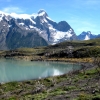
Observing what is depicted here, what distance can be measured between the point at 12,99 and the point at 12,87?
62.1 feet

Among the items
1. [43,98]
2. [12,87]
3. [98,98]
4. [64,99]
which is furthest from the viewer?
[12,87]

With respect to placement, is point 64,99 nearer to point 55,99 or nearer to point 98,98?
point 55,99

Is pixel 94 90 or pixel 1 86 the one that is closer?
pixel 94 90

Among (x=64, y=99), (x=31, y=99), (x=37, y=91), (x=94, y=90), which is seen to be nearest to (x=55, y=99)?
(x=64, y=99)

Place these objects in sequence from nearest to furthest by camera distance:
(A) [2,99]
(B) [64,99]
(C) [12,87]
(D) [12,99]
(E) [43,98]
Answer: (B) [64,99]
(E) [43,98]
(D) [12,99]
(A) [2,99]
(C) [12,87]

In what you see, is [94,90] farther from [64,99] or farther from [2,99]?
[2,99]

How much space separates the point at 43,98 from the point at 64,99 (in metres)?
3.73

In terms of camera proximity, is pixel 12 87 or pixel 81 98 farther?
pixel 12 87

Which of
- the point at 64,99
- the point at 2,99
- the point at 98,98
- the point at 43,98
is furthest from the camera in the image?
the point at 2,99

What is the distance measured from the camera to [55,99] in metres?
33.8

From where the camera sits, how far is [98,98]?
30.1 metres

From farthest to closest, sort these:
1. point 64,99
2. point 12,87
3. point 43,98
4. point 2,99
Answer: point 12,87, point 2,99, point 43,98, point 64,99

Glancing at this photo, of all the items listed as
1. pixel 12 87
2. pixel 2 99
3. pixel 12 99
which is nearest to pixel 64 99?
pixel 12 99

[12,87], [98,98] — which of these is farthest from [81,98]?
[12,87]
